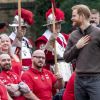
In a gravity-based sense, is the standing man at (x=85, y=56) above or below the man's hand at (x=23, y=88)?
above

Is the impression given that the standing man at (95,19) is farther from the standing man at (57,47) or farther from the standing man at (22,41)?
the standing man at (22,41)

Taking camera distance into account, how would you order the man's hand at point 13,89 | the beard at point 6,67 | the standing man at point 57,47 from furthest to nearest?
the standing man at point 57,47
the beard at point 6,67
the man's hand at point 13,89

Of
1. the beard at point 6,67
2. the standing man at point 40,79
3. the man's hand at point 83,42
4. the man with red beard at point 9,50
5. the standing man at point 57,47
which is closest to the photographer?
the man's hand at point 83,42

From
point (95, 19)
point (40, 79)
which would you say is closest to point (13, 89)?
point (40, 79)

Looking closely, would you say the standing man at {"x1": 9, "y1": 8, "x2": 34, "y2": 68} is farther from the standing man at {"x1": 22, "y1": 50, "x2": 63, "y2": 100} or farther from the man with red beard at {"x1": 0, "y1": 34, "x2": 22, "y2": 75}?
the standing man at {"x1": 22, "y1": 50, "x2": 63, "y2": 100}

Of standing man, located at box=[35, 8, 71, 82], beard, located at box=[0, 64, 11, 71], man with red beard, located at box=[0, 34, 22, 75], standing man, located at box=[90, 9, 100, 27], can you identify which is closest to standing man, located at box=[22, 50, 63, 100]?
man with red beard, located at box=[0, 34, 22, 75]

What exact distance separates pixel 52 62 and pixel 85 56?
2.51 m

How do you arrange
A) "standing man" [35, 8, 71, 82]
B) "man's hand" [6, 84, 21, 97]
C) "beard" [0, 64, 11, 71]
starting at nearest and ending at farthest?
"man's hand" [6, 84, 21, 97]
"beard" [0, 64, 11, 71]
"standing man" [35, 8, 71, 82]

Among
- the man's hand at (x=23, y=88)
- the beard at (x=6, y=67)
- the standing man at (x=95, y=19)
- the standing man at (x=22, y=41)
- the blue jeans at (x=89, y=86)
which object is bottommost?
the man's hand at (x=23, y=88)

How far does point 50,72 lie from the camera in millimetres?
11047

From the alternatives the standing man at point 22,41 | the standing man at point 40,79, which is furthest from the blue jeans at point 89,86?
the standing man at point 22,41

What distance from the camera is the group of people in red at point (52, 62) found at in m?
9.50

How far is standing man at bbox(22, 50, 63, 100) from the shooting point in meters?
10.7

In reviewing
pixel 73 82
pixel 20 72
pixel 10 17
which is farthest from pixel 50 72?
pixel 10 17
